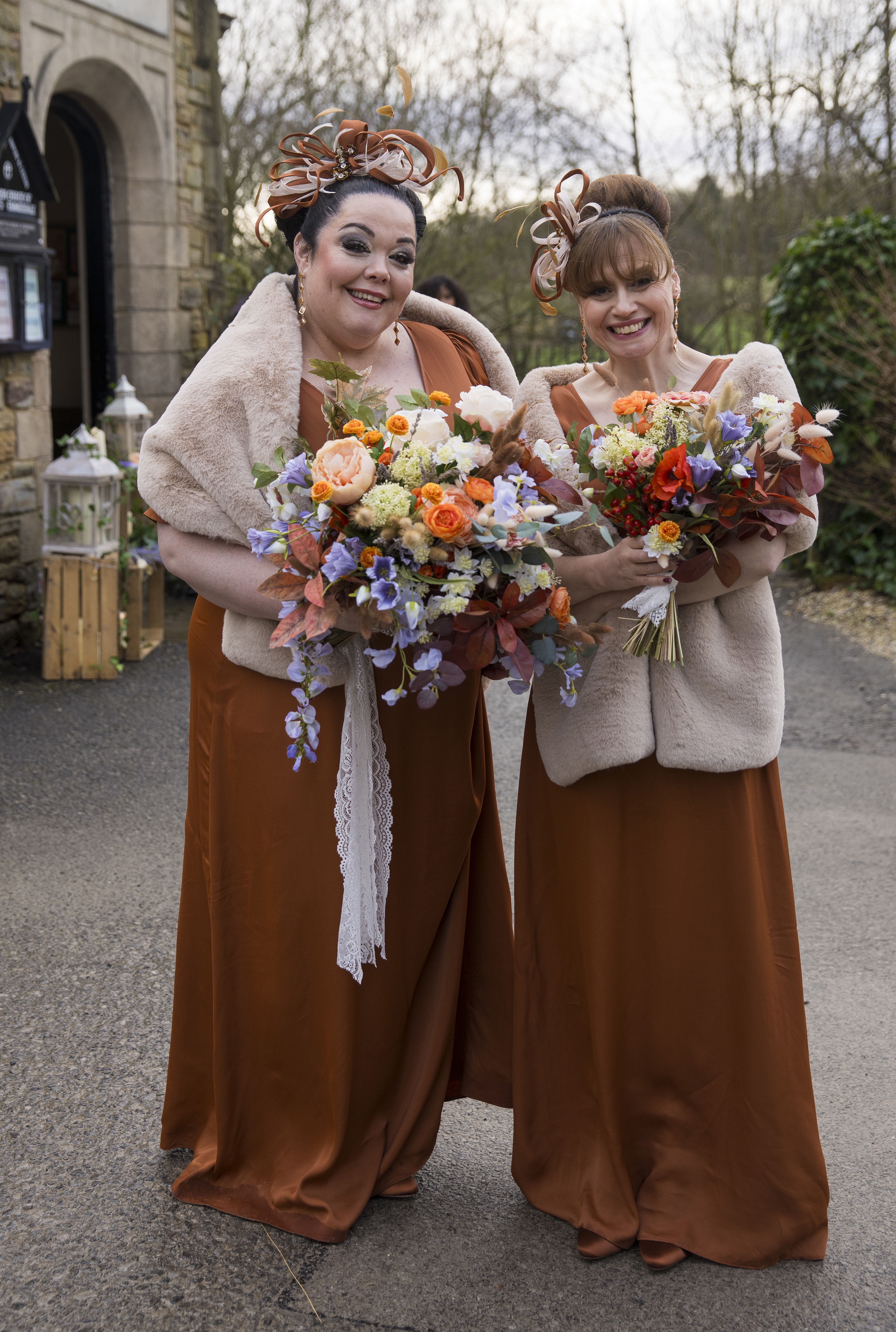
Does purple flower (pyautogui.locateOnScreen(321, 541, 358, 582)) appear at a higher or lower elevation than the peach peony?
lower

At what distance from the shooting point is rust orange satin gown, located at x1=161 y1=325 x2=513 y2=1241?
8.09 feet

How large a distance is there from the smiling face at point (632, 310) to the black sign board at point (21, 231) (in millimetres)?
5018

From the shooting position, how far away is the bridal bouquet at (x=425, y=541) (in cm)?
194

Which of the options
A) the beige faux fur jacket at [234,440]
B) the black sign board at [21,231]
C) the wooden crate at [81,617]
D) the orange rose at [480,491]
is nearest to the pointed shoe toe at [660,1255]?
the beige faux fur jacket at [234,440]

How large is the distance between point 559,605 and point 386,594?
0.32 metres

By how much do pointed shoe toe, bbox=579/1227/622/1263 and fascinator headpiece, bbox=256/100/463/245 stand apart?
2202 millimetres

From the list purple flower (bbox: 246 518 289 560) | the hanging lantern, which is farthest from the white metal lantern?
purple flower (bbox: 246 518 289 560)

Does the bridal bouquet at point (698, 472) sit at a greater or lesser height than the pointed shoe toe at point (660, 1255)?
greater

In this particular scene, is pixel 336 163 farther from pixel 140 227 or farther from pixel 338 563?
pixel 140 227

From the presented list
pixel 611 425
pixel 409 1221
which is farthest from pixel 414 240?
pixel 409 1221

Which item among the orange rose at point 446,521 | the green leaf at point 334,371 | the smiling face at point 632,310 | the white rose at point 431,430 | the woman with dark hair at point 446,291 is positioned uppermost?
the woman with dark hair at point 446,291

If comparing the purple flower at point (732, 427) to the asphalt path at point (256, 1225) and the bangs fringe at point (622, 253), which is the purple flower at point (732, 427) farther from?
the asphalt path at point (256, 1225)

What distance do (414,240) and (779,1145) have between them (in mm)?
2000

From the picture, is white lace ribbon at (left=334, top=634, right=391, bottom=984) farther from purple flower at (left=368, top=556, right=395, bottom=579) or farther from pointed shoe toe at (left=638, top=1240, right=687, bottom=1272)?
pointed shoe toe at (left=638, top=1240, right=687, bottom=1272)
